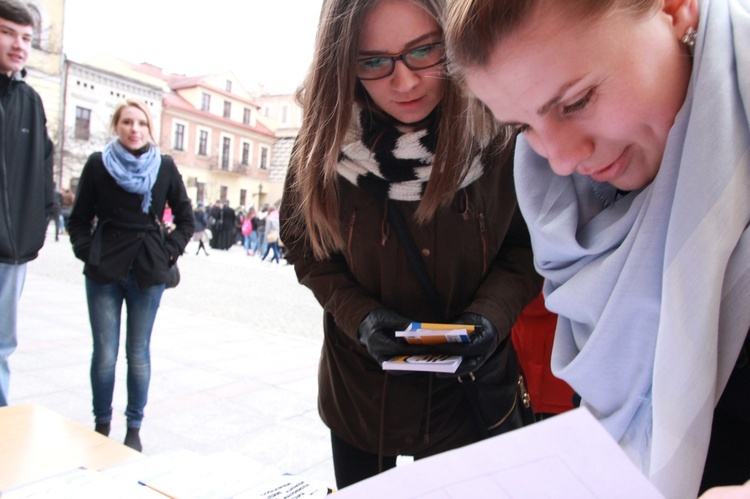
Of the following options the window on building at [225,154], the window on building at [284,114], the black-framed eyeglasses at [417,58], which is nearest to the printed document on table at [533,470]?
the black-framed eyeglasses at [417,58]

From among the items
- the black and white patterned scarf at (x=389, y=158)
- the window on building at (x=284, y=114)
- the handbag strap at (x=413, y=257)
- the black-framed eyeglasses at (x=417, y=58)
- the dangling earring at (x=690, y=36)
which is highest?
the window on building at (x=284, y=114)

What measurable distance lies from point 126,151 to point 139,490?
2.32 meters

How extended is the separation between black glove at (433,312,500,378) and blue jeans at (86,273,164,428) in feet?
6.67

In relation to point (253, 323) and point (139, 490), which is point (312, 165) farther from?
point (253, 323)

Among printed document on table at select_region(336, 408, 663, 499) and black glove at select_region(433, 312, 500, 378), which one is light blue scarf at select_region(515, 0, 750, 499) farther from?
black glove at select_region(433, 312, 500, 378)

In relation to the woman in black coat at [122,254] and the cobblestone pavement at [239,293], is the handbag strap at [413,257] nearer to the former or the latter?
the woman in black coat at [122,254]

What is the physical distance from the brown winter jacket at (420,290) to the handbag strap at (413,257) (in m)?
0.02

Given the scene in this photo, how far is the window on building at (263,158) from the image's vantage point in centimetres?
3631

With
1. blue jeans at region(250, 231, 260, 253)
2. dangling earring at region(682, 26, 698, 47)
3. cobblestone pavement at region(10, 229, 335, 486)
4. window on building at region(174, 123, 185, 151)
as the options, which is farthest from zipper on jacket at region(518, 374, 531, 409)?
window on building at region(174, 123, 185, 151)

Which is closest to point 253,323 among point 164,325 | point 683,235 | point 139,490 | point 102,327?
point 164,325

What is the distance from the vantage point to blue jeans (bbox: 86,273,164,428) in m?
2.72

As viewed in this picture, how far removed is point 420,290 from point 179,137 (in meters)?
32.5

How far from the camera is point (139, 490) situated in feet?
2.88

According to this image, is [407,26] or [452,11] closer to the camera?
[452,11]
